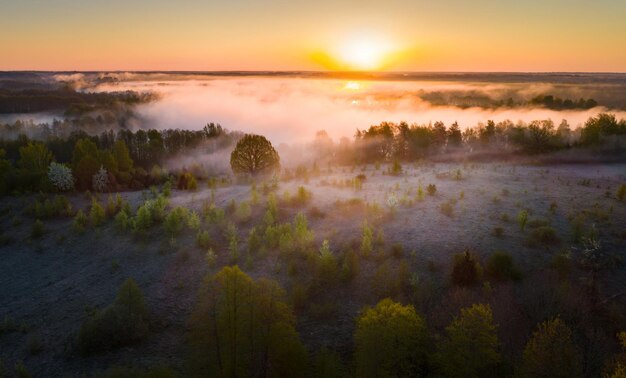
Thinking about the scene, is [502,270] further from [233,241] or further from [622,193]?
[622,193]

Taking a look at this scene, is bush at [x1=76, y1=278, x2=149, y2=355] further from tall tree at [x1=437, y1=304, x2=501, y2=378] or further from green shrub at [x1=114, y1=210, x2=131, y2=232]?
tall tree at [x1=437, y1=304, x2=501, y2=378]

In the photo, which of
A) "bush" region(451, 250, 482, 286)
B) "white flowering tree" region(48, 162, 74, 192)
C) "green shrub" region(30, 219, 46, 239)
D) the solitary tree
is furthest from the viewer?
the solitary tree

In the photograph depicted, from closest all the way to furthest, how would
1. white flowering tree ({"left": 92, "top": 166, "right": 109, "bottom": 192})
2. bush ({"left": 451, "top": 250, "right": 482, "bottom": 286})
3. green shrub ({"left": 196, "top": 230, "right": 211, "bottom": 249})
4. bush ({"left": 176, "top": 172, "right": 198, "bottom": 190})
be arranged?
bush ({"left": 451, "top": 250, "right": 482, "bottom": 286}), green shrub ({"left": 196, "top": 230, "right": 211, "bottom": 249}), bush ({"left": 176, "top": 172, "right": 198, "bottom": 190}), white flowering tree ({"left": 92, "top": 166, "right": 109, "bottom": 192})

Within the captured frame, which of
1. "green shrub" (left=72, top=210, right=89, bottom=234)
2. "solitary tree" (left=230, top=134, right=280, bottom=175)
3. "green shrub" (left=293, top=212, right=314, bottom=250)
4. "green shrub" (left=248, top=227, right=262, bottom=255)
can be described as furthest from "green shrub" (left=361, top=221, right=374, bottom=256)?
"solitary tree" (left=230, top=134, right=280, bottom=175)

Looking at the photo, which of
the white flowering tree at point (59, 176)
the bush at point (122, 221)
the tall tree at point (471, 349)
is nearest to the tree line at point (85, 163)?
the white flowering tree at point (59, 176)

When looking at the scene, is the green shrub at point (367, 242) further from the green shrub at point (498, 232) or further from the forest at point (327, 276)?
the green shrub at point (498, 232)

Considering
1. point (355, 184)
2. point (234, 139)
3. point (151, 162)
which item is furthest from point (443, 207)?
point (234, 139)

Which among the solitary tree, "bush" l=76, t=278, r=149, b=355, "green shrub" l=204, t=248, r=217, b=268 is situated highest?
the solitary tree
